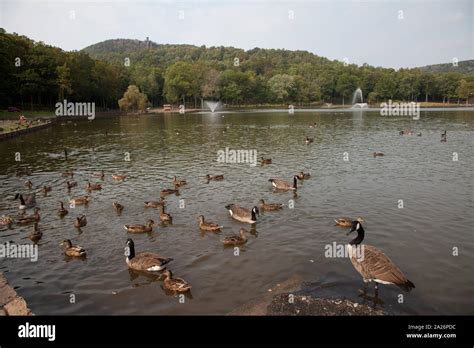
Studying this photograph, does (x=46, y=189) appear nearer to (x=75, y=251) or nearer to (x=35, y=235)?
(x=35, y=235)

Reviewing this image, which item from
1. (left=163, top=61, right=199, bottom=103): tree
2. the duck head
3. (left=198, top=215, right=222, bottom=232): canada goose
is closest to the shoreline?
(left=198, top=215, right=222, bottom=232): canada goose

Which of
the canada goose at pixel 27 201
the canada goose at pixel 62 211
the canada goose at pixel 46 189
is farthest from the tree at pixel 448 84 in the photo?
the canada goose at pixel 27 201

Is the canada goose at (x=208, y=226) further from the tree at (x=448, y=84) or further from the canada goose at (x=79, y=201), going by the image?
the tree at (x=448, y=84)

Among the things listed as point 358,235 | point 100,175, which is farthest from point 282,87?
point 358,235

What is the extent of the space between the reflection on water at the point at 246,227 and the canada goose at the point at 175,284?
292mm

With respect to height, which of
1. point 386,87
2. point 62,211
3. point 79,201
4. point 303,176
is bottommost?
point 62,211

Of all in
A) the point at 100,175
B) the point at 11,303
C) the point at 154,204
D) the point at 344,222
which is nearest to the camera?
the point at 11,303

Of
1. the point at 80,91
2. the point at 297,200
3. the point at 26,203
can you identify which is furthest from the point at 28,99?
the point at 297,200

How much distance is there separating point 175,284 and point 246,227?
6.48 m

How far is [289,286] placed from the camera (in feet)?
41.4

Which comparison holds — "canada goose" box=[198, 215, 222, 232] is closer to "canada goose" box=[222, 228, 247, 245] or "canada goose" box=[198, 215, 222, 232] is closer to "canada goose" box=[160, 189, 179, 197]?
"canada goose" box=[222, 228, 247, 245]

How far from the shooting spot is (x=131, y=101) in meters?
126

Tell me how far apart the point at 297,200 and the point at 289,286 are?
10.3m
